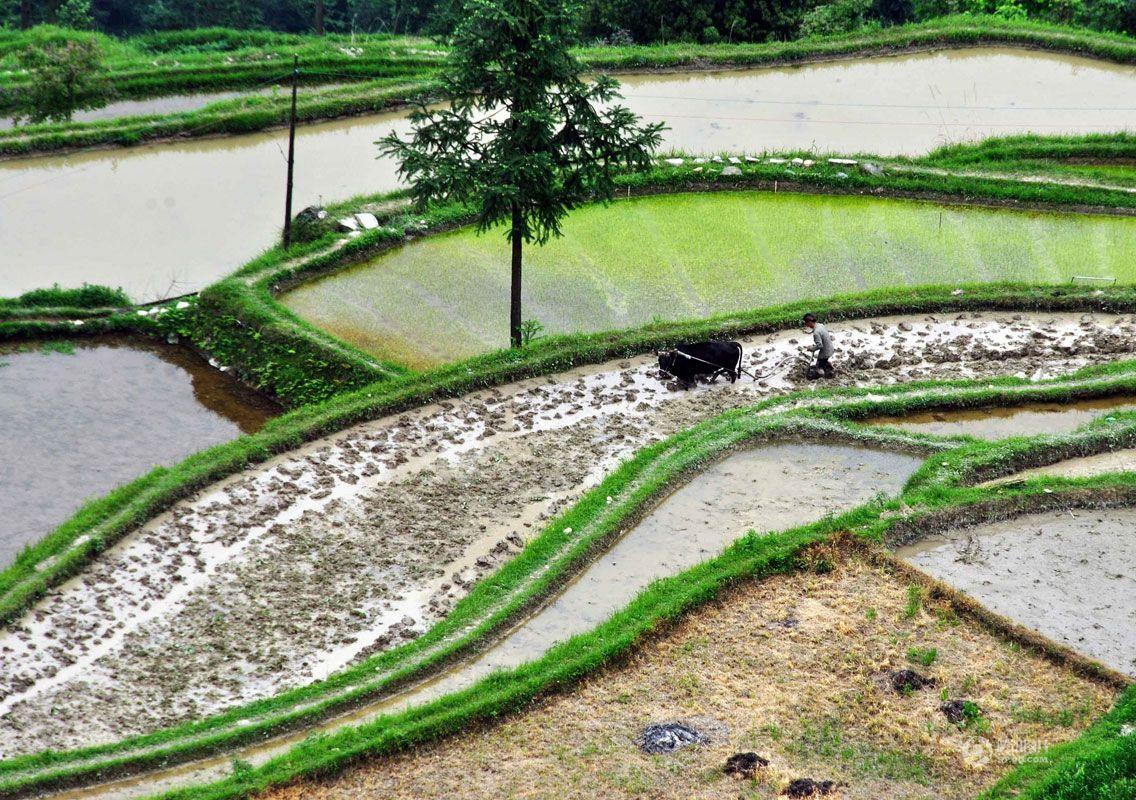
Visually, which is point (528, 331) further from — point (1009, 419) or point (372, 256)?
point (1009, 419)

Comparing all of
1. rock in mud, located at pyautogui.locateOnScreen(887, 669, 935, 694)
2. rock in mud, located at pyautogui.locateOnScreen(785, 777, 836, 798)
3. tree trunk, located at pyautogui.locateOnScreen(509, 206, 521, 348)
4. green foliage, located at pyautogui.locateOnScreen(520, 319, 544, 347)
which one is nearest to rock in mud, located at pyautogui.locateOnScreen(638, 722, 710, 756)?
rock in mud, located at pyautogui.locateOnScreen(785, 777, 836, 798)

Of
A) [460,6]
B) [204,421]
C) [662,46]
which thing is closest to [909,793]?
[204,421]

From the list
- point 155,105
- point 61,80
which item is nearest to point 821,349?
point 61,80

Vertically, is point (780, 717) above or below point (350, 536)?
below

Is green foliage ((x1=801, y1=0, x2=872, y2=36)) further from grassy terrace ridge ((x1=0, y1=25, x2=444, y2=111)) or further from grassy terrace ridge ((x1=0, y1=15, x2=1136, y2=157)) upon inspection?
grassy terrace ridge ((x1=0, y1=25, x2=444, y2=111))

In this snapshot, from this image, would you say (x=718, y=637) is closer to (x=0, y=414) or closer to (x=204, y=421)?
(x=204, y=421)

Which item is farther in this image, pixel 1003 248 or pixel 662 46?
pixel 662 46
